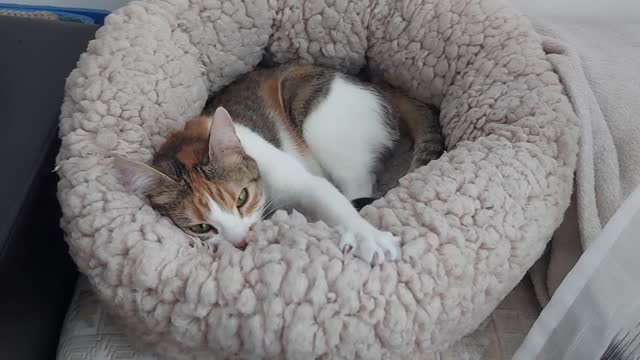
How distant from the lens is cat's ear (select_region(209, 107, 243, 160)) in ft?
3.25

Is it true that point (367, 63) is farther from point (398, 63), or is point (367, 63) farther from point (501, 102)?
point (501, 102)

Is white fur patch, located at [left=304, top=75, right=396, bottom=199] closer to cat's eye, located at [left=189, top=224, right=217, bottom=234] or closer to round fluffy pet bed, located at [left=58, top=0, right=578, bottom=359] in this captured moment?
round fluffy pet bed, located at [left=58, top=0, right=578, bottom=359]

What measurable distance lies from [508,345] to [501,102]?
0.43 m

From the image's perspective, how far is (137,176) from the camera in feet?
3.20

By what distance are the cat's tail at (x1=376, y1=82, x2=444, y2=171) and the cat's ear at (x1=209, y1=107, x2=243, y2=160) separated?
355 mm

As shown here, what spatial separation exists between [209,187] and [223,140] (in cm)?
8

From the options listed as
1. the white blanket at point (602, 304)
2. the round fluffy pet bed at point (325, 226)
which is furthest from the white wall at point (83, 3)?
the white blanket at point (602, 304)

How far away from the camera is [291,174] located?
113 cm

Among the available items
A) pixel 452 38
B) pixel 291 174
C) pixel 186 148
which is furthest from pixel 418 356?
pixel 452 38

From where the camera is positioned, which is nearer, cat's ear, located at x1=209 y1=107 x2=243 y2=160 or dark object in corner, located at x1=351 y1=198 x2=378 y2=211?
cat's ear, located at x1=209 y1=107 x2=243 y2=160

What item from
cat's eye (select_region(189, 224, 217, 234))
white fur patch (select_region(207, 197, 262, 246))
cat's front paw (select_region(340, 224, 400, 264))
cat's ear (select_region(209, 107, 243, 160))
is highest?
cat's ear (select_region(209, 107, 243, 160))

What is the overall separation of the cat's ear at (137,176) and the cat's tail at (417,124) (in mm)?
486

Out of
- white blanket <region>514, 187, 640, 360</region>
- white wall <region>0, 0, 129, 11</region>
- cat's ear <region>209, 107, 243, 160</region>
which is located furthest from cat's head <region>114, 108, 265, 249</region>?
white wall <region>0, 0, 129, 11</region>

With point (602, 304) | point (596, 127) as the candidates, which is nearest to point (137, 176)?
point (602, 304)
